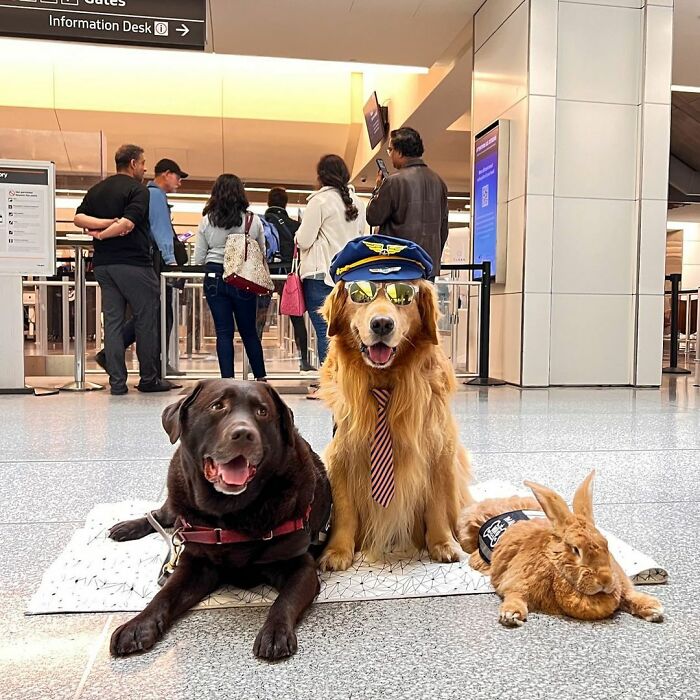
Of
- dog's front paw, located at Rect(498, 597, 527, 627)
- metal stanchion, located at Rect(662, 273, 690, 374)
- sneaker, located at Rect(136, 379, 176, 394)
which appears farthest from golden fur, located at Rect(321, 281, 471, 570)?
metal stanchion, located at Rect(662, 273, 690, 374)

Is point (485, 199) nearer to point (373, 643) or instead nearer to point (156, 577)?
point (156, 577)

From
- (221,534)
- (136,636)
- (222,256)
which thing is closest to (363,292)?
(221,534)

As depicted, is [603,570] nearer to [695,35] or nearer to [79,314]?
[79,314]

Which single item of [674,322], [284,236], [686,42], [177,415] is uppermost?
[686,42]

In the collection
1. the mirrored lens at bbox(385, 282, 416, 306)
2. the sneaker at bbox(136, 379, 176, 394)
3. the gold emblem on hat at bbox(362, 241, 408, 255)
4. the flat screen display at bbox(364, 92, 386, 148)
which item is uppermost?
the flat screen display at bbox(364, 92, 386, 148)

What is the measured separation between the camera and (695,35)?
783 cm

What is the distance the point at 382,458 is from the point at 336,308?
1.41ft

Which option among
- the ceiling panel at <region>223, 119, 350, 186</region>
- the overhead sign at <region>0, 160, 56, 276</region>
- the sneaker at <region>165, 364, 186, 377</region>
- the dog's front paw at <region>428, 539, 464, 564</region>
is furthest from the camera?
the ceiling panel at <region>223, 119, 350, 186</region>

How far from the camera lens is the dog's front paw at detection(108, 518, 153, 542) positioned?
2.00 metres

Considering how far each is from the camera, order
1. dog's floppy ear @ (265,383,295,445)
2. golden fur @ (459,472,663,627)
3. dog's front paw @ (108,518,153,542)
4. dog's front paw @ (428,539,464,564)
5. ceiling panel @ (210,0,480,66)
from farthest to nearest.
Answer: ceiling panel @ (210,0,480,66), dog's front paw @ (108,518,153,542), dog's front paw @ (428,539,464,564), dog's floppy ear @ (265,383,295,445), golden fur @ (459,472,663,627)

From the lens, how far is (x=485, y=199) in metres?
6.96

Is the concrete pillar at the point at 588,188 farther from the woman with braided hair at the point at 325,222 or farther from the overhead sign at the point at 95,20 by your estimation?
the overhead sign at the point at 95,20

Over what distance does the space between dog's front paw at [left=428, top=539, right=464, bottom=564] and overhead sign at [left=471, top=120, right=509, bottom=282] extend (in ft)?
16.5

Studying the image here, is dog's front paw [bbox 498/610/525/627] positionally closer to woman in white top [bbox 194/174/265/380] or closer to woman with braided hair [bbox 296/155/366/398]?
woman with braided hair [bbox 296/155/366/398]
